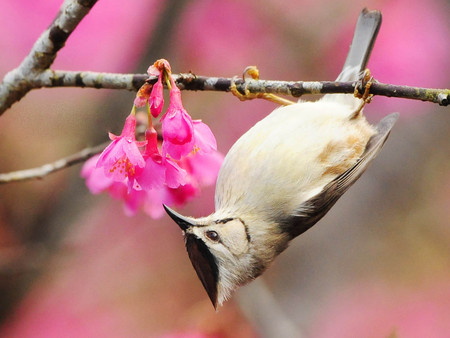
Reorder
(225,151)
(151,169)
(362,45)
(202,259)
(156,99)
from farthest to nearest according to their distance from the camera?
(225,151), (362,45), (202,259), (151,169), (156,99)

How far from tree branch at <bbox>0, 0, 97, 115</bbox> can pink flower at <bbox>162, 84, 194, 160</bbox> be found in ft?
1.09

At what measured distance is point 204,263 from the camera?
2045mm

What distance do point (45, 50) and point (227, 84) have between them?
0.51 m

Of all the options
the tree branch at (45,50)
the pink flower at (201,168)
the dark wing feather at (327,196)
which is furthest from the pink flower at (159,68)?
the dark wing feather at (327,196)

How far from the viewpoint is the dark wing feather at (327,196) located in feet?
6.97

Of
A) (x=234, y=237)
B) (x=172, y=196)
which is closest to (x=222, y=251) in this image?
(x=234, y=237)

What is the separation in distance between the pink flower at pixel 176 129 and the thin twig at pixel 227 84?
0.07 meters

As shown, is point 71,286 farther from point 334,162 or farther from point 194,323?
point 334,162

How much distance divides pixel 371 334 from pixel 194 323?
4.67 feet

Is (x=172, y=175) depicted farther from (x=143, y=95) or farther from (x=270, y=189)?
(x=270, y=189)

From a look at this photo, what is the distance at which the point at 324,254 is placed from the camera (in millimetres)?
4207

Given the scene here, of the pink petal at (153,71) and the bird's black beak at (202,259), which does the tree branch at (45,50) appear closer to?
the pink petal at (153,71)

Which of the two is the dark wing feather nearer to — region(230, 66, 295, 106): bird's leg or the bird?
the bird

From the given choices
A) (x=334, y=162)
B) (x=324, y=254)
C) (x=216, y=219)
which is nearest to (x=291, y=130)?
(x=334, y=162)
